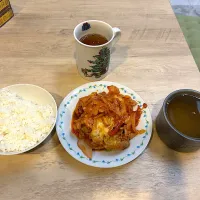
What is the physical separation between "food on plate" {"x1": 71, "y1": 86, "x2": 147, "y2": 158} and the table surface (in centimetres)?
7

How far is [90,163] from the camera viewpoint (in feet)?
2.11

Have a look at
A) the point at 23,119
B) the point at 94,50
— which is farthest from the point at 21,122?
the point at 94,50

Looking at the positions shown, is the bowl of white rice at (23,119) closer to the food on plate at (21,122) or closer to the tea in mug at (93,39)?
the food on plate at (21,122)

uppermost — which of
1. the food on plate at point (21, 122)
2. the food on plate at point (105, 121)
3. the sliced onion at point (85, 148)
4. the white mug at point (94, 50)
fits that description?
the white mug at point (94, 50)

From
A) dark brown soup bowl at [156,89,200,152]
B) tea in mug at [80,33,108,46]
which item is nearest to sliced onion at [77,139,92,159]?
dark brown soup bowl at [156,89,200,152]

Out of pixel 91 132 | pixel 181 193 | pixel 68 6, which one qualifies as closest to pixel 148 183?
pixel 181 193

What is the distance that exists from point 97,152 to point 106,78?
12.5 inches

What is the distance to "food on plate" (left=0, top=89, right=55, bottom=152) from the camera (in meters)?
0.65

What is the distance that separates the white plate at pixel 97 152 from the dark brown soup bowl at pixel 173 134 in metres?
0.04

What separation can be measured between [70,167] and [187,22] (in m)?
1.26

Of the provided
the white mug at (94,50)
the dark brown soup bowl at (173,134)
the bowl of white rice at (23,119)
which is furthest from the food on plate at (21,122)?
the dark brown soup bowl at (173,134)

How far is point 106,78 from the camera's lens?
0.89 metres

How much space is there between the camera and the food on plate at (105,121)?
26.9 inches

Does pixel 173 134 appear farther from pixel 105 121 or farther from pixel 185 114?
pixel 105 121
